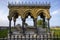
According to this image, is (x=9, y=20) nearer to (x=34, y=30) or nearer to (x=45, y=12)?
(x=34, y=30)

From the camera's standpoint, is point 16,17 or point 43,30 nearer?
point 43,30

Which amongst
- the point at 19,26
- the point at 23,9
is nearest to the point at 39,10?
the point at 23,9

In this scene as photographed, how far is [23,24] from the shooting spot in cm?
2053

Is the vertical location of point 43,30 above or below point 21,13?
below

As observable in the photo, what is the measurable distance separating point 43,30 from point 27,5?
428 centimetres

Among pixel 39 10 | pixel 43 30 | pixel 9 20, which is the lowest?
pixel 43 30

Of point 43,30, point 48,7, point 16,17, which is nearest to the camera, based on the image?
point 48,7

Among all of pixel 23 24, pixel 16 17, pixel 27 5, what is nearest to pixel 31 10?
pixel 27 5

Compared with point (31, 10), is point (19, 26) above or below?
below

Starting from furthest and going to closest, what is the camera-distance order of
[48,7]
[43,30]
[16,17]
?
[16,17] → [43,30] → [48,7]

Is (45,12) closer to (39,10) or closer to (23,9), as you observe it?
(39,10)

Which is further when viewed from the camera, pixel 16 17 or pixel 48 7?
pixel 16 17

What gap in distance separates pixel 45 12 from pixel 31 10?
6.33 feet

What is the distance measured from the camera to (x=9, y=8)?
20547 millimetres
